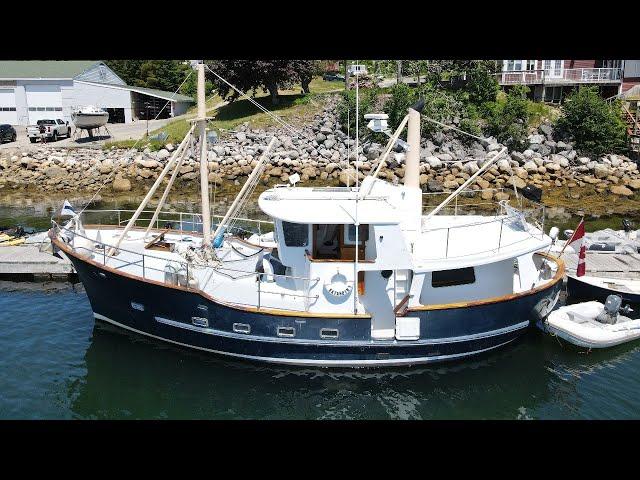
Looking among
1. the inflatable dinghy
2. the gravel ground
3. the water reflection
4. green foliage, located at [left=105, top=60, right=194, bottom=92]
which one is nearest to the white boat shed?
the gravel ground

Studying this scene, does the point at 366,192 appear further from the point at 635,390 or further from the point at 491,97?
the point at 491,97

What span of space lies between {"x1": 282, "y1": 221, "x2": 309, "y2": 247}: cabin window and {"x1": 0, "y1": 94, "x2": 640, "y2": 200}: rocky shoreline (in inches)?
659

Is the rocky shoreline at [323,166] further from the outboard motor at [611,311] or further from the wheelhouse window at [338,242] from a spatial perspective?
the wheelhouse window at [338,242]

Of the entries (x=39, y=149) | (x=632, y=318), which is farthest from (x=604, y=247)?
(x=39, y=149)

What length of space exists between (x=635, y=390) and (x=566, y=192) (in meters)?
19.0

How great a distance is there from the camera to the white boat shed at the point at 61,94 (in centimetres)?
4525

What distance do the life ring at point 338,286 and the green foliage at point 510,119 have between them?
24806 mm

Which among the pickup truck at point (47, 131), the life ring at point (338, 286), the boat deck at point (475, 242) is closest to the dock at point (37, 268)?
the life ring at point (338, 286)

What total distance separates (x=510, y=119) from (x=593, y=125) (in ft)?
14.9

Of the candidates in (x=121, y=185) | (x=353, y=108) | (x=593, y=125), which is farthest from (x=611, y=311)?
(x=121, y=185)

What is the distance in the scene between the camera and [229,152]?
34625 millimetres

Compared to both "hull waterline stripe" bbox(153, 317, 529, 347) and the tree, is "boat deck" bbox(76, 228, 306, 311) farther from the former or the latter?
the tree

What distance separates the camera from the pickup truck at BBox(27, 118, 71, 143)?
3962cm

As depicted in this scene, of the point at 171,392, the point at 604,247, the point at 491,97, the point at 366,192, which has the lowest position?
the point at 171,392
